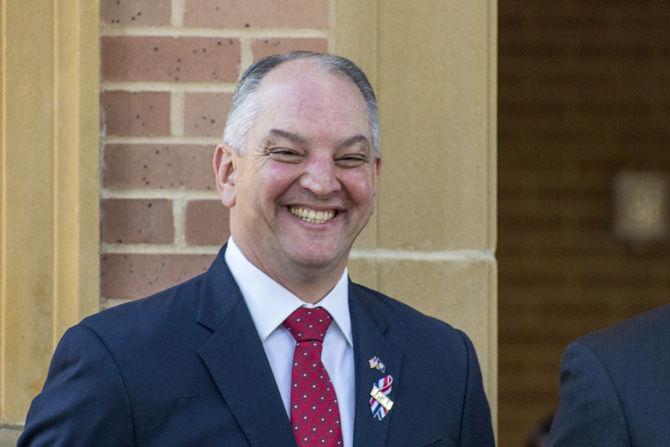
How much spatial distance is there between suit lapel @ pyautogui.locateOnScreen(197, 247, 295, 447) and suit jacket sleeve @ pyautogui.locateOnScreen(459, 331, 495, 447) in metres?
0.44

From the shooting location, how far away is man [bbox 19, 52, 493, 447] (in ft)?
9.11

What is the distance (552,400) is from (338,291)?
4.28 meters

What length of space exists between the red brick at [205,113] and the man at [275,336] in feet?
2.15

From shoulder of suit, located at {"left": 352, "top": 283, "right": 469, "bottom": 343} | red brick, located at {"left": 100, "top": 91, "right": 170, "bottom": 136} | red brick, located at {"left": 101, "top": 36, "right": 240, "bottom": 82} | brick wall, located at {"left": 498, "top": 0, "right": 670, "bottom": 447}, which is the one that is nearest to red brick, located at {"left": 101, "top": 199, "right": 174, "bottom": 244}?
red brick, located at {"left": 100, "top": 91, "right": 170, "bottom": 136}

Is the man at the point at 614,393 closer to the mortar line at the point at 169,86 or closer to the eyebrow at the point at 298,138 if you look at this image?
the eyebrow at the point at 298,138

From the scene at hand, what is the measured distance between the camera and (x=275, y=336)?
2.95 m

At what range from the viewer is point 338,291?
119 inches

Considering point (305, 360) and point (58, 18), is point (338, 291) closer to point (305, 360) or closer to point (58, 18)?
point (305, 360)

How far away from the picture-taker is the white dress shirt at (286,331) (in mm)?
2908

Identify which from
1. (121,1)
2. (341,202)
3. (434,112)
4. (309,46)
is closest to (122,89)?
(121,1)

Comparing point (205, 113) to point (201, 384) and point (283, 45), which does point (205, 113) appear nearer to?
point (283, 45)

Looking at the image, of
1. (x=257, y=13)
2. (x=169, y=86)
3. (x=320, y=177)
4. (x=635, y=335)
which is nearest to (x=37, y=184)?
(x=169, y=86)

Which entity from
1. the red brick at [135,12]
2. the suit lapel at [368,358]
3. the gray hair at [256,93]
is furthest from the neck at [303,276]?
the red brick at [135,12]

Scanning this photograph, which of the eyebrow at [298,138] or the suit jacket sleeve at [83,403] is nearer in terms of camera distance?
the suit jacket sleeve at [83,403]
